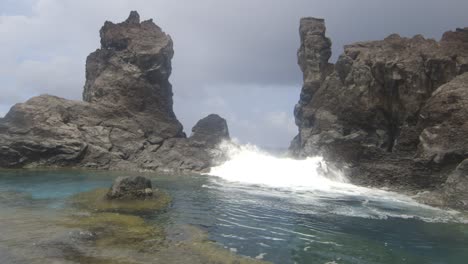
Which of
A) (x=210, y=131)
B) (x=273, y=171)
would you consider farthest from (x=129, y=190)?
(x=210, y=131)

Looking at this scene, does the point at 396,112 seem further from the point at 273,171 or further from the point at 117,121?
the point at 117,121

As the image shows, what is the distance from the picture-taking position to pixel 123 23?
72312 millimetres

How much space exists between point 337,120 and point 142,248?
156ft

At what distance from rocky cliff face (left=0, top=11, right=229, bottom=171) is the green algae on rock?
26.8 metres

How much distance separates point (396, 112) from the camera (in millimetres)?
53875

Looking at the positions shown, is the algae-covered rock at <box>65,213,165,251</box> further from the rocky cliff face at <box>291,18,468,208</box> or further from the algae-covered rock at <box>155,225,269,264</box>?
the rocky cliff face at <box>291,18,468,208</box>

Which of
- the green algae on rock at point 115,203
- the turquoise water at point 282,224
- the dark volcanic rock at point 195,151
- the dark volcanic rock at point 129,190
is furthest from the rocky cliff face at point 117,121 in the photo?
the dark volcanic rock at point 129,190

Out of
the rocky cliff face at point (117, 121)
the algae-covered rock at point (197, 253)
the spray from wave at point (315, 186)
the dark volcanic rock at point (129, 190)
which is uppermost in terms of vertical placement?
the rocky cliff face at point (117, 121)

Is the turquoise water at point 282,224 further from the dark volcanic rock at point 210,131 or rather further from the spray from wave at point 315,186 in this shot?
the dark volcanic rock at point 210,131

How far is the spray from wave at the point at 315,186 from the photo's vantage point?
29281mm

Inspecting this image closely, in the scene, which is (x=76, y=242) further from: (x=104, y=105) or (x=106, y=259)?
(x=104, y=105)

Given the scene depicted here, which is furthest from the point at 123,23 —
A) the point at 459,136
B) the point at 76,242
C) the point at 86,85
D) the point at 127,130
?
the point at 76,242

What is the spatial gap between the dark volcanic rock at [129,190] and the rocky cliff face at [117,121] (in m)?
27.4

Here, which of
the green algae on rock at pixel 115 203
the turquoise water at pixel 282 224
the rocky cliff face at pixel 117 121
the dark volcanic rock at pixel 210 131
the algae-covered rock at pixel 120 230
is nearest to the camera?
the algae-covered rock at pixel 120 230
